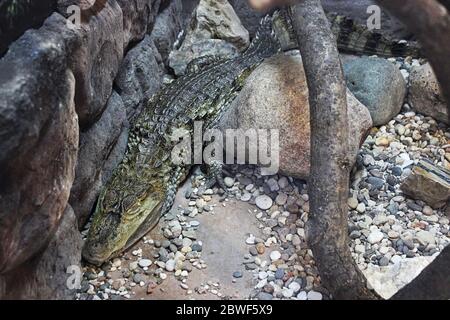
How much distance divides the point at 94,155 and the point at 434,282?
66.7 inches

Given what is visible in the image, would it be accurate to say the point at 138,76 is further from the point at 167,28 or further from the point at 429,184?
the point at 429,184

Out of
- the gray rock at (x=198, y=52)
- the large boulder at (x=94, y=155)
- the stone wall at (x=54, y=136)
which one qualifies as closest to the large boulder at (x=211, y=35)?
the gray rock at (x=198, y=52)

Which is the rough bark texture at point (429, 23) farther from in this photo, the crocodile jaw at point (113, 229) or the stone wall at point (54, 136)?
the crocodile jaw at point (113, 229)

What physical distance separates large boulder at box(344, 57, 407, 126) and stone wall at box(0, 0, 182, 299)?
1385mm

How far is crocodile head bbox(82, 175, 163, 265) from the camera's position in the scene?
104 inches

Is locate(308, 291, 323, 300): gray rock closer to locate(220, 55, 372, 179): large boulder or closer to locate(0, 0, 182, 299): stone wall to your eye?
locate(220, 55, 372, 179): large boulder

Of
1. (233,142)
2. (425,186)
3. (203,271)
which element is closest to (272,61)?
(233,142)

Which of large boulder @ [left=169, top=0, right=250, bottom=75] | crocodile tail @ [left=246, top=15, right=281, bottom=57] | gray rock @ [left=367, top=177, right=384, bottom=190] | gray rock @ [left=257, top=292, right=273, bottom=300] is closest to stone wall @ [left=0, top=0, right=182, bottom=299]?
gray rock @ [left=257, top=292, right=273, bottom=300]

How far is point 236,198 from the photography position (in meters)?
3.09

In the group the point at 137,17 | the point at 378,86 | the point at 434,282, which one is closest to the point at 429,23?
the point at 434,282

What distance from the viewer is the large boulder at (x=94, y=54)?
221 cm

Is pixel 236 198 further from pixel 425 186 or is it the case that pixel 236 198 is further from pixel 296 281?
pixel 425 186

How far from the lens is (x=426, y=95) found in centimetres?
337

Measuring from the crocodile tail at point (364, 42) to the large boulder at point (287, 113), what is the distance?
0.95 metres
